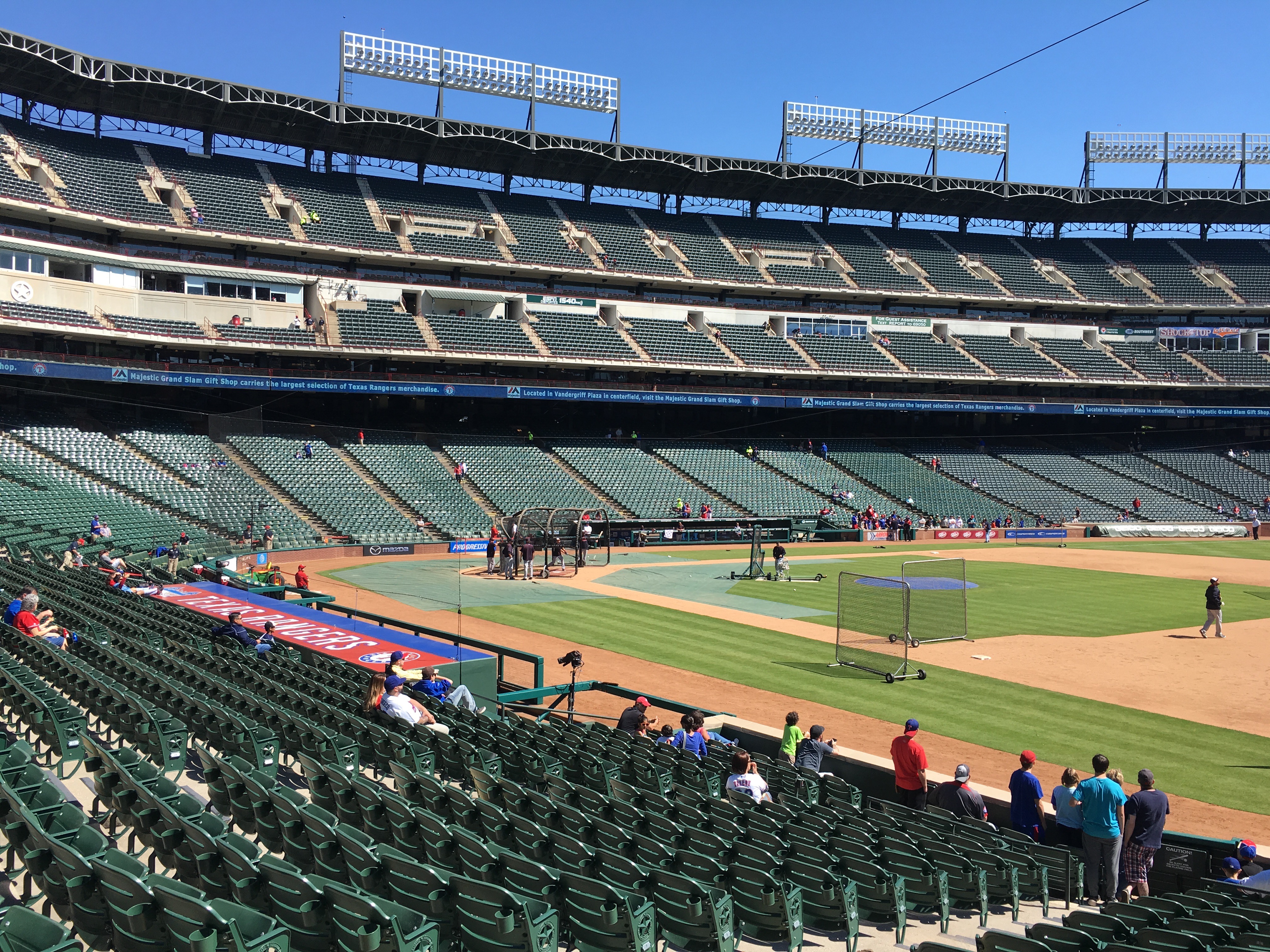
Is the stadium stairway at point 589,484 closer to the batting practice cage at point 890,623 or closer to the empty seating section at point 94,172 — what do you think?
the empty seating section at point 94,172

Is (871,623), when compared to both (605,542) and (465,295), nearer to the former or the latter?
(605,542)

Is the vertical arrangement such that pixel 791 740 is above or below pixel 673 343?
below

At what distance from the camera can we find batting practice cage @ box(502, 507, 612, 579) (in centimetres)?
3872

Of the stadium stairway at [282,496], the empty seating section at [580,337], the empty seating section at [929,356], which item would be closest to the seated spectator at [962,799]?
the stadium stairway at [282,496]

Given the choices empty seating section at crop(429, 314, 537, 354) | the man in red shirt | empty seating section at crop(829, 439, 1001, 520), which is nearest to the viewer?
the man in red shirt

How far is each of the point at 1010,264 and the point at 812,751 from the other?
72.1 meters

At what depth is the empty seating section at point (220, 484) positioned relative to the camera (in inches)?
1522

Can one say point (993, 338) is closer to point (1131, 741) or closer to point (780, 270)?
point (780, 270)

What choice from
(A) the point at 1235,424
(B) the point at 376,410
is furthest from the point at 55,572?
(A) the point at 1235,424

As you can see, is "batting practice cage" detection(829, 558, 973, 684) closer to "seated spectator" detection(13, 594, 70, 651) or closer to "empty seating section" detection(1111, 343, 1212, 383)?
"seated spectator" detection(13, 594, 70, 651)

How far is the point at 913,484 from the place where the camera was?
62094 millimetres

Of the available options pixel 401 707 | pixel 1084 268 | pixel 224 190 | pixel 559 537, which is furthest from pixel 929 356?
pixel 401 707

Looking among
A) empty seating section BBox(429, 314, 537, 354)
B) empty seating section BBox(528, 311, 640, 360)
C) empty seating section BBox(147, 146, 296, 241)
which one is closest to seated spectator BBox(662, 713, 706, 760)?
empty seating section BBox(429, 314, 537, 354)

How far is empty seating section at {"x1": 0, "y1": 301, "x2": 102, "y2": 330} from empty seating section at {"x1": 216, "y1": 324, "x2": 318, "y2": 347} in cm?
604
